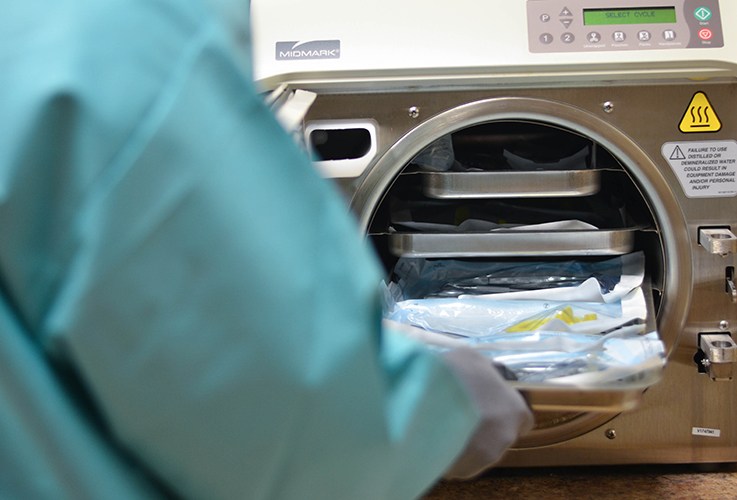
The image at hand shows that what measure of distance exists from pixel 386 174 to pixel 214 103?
705mm

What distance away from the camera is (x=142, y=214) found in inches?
17.0

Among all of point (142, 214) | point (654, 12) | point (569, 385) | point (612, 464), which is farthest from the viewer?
point (612, 464)

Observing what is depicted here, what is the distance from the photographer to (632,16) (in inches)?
43.3

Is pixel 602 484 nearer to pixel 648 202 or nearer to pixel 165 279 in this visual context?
pixel 648 202

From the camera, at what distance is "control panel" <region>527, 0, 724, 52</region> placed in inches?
42.7

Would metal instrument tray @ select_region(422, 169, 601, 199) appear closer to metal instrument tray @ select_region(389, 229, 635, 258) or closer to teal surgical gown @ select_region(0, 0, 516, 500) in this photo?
metal instrument tray @ select_region(389, 229, 635, 258)

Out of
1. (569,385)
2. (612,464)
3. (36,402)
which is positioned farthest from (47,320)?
(612,464)

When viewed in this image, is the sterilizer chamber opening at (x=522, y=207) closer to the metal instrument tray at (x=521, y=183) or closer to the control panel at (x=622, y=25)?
the metal instrument tray at (x=521, y=183)

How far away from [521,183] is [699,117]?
0.80 ft

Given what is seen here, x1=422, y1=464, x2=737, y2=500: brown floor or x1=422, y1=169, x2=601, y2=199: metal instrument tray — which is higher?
x1=422, y1=169, x2=601, y2=199: metal instrument tray

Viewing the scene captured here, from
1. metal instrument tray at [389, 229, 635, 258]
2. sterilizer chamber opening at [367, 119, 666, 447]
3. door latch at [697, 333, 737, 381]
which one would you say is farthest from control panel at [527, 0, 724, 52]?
door latch at [697, 333, 737, 381]

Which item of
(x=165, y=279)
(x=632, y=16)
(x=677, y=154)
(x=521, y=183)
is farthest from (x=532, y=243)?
(x=165, y=279)

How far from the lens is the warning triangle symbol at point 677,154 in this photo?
3.68 ft

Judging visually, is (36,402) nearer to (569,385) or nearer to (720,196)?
(569,385)
